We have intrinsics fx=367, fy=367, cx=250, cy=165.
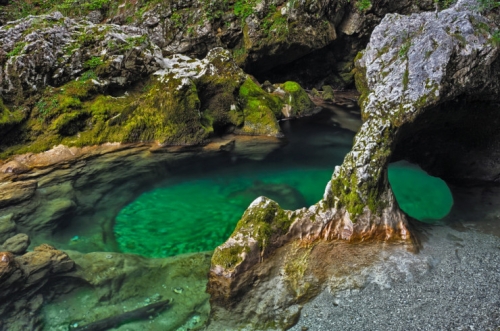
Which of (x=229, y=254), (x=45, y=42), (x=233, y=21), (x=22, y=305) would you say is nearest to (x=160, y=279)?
(x=229, y=254)

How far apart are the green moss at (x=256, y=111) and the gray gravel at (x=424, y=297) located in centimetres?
1028

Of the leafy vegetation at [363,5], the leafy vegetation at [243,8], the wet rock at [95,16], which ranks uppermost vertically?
the leafy vegetation at [363,5]

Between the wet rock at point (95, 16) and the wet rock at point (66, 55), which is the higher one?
the wet rock at point (95, 16)

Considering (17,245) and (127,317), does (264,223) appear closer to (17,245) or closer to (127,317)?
(127,317)

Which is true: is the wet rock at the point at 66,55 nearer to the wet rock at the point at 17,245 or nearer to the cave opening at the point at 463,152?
the wet rock at the point at 17,245

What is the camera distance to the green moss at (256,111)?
1566cm

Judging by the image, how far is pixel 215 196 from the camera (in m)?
10.8

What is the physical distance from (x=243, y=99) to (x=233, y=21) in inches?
304

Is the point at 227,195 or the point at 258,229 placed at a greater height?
the point at 258,229

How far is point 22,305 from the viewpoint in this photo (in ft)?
19.2

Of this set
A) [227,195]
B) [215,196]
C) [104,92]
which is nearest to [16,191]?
[215,196]

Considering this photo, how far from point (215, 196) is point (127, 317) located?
17.9ft

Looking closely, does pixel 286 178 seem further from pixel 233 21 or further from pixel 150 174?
pixel 233 21

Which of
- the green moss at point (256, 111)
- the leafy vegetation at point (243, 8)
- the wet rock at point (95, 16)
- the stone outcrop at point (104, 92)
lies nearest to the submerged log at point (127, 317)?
the stone outcrop at point (104, 92)
